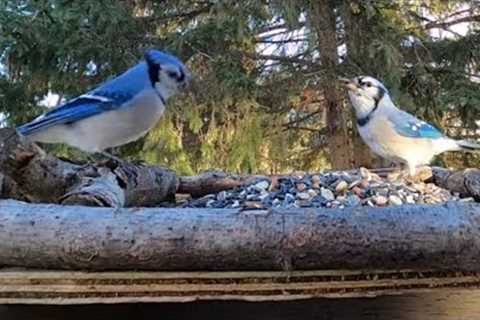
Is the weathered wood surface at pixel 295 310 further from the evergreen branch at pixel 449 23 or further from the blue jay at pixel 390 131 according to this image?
the evergreen branch at pixel 449 23

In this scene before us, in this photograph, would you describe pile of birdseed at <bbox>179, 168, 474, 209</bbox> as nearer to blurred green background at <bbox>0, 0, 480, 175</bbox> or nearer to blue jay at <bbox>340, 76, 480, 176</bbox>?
blue jay at <bbox>340, 76, 480, 176</bbox>

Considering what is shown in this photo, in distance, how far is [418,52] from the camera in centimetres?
380

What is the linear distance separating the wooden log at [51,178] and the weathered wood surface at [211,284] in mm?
168

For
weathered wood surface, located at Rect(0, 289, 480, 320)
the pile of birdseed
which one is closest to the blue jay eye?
the pile of birdseed

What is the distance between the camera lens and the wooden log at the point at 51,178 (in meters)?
0.76

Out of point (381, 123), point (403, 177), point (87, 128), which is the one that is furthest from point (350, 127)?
point (87, 128)

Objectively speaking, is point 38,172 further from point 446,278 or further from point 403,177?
point 403,177

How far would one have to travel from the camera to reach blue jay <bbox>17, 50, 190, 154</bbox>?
47.2 inches

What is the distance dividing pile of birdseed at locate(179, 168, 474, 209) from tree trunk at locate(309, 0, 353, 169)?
6.98 ft

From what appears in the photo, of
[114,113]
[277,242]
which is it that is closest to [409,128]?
[114,113]

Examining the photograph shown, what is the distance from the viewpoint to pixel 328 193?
4.19 feet

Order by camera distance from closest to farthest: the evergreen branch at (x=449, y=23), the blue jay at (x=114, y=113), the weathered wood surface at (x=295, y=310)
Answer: the weathered wood surface at (x=295, y=310) < the blue jay at (x=114, y=113) < the evergreen branch at (x=449, y=23)

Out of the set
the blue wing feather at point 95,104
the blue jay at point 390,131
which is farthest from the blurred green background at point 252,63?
the blue wing feather at point 95,104

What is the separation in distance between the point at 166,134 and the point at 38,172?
2747mm
